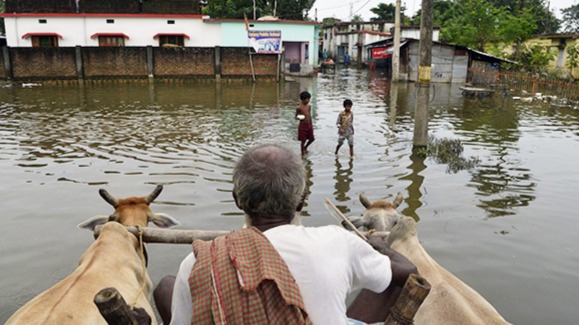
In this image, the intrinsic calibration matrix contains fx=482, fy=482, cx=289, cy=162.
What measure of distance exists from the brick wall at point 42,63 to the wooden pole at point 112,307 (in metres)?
27.4

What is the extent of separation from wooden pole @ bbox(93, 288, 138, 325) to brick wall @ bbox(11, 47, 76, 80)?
2744cm

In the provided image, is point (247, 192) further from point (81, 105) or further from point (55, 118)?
point (81, 105)

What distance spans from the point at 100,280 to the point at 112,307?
1.38m

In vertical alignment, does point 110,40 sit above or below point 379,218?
above

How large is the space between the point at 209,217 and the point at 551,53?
88.4 ft

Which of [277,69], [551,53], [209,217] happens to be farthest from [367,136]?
[551,53]

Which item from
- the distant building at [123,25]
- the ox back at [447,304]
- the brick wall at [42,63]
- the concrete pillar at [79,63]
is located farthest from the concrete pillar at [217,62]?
the ox back at [447,304]

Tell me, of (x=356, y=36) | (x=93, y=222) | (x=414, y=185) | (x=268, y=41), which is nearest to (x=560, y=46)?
(x=268, y=41)

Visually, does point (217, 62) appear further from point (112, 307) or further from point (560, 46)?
point (112, 307)

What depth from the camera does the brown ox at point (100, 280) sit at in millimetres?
2748

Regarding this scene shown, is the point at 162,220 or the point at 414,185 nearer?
the point at 162,220

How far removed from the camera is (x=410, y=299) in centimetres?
235

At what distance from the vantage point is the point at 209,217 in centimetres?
682

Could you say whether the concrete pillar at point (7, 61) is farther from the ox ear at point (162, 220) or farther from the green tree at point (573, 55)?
the green tree at point (573, 55)
